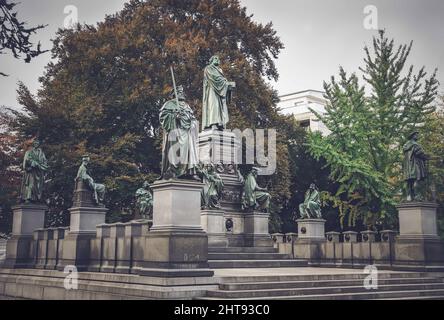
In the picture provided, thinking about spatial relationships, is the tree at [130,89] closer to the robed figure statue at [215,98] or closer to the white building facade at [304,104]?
the robed figure statue at [215,98]

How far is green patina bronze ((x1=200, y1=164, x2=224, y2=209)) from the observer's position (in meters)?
20.0

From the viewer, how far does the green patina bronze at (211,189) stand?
65.7 ft

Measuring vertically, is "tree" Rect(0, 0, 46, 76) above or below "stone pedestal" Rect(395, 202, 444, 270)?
above

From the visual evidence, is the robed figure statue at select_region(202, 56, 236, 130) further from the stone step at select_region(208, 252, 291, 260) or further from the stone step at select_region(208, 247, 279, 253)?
the stone step at select_region(208, 252, 291, 260)

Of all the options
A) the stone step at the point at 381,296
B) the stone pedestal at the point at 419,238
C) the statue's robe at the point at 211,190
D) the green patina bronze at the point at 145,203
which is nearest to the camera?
the stone step at the point at 381,296

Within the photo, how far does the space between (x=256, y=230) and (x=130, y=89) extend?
47.3 ft

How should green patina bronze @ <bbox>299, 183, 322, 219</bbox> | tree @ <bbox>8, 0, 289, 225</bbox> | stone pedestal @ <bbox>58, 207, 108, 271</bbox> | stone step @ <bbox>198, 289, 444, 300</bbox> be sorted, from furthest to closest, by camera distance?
tree @ <bbox>8, 0, 289, 225</bbox>
green patina bronze @ <bbox>299, 183, 322, 219</bbox>
stone pedestal @ <bbox>58, 207, 108, 271</bbox>
stone step @ <bbox>198, 289, 444, 300</bbox>

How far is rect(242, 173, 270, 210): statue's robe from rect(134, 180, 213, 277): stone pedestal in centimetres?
700

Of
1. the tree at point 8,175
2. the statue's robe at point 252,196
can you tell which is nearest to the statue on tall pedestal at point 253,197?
the statue's robe at point 252,196

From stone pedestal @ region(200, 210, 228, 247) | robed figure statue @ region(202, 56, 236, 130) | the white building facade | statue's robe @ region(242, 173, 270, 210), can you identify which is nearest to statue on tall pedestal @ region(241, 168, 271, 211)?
statue's robe @ region(242, 173, 270, 210)

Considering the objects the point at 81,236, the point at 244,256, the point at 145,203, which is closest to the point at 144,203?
the point at 145,203

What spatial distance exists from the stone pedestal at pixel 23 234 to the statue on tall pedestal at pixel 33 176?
0.37 meters
